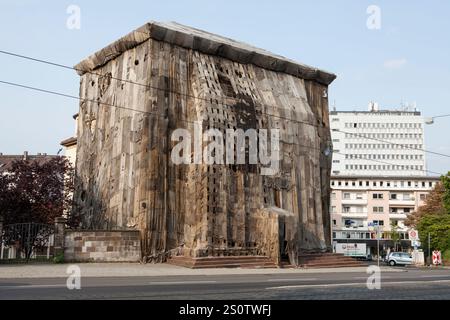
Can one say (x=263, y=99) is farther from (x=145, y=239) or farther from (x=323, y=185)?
(x=145, y=239)

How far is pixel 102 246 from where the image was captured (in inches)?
946

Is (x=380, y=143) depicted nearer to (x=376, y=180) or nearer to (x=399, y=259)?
(x=376, y=180)

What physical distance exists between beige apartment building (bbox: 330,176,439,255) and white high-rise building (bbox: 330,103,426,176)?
86.9 feet

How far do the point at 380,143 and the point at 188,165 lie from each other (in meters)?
106

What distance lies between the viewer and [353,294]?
11.7 m

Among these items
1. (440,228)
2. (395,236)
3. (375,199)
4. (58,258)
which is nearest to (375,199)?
(375,199)

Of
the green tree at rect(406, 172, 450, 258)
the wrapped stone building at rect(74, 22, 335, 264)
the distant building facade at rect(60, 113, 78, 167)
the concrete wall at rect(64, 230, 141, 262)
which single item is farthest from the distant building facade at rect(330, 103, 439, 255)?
the concrete wall at rect(64, 230, 141, 262)

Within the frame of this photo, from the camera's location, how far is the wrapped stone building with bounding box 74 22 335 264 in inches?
1025

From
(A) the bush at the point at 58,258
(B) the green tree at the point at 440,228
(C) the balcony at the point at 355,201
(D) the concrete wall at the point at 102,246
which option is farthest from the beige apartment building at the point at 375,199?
(A) the bush at the point at 58,258

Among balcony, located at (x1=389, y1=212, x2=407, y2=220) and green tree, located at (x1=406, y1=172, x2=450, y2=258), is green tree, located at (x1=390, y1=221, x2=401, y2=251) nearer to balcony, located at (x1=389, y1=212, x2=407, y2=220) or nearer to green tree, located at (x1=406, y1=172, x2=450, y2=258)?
balcony, located at (x1=389, y1=212, x2=407, y2=220)

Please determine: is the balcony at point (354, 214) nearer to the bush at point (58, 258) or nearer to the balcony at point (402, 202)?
the balcony at point (402, 202)

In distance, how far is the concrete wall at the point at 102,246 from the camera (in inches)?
925
